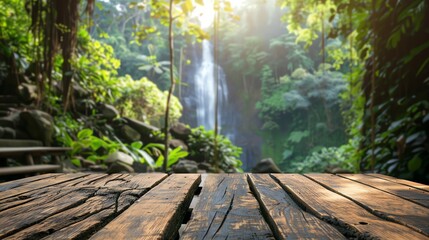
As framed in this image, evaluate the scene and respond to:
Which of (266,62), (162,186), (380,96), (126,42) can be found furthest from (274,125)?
(162,186)

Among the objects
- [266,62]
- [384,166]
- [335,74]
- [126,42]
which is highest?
[126,42]

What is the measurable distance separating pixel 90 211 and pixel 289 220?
1.60 feet

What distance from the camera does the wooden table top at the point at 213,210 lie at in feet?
2.24

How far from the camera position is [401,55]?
2848 mm

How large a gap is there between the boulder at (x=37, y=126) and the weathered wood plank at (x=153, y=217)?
13.2 feet

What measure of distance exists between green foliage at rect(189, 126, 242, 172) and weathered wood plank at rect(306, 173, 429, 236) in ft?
21.3

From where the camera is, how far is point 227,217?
2.71 feet

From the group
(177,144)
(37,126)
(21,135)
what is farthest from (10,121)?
(177,144)

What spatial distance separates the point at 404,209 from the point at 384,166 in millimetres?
1899

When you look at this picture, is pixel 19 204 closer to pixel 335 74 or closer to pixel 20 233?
pixel 20 233

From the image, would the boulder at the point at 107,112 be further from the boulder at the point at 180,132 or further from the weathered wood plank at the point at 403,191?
the weathered wood plank at the point at 403,191

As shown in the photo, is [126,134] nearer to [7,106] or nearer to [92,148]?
[92,148]

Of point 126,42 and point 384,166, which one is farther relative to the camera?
point 126,42

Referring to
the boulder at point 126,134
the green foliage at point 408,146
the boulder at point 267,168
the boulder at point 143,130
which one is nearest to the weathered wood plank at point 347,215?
the green foliage at point 408,146
